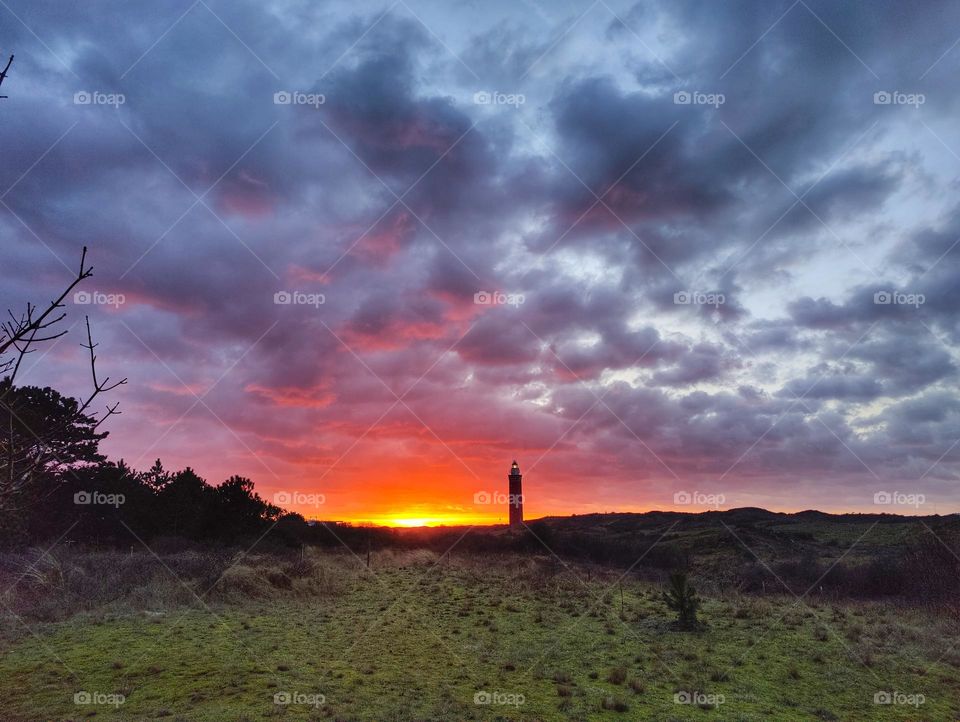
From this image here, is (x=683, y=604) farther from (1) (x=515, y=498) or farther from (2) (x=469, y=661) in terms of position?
(1) (x=515, y=498)

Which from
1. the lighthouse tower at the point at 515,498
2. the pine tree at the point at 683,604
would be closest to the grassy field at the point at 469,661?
the pine tree at the point at 683,604

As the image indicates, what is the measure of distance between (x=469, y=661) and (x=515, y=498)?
156 ft

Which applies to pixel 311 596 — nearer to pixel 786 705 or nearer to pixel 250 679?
pixel 250 679

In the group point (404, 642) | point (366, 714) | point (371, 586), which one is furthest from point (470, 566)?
point (366, 714)

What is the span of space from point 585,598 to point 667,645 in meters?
8.86

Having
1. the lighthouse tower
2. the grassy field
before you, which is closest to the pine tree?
the grassy field

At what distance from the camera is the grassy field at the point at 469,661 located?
13.0 meters

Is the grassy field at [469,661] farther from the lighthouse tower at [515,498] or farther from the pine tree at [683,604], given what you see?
the lighthouse tower at [515,498]

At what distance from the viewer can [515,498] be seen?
63469 mm

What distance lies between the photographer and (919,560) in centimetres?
3094

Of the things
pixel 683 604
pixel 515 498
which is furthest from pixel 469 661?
pixel 515 498

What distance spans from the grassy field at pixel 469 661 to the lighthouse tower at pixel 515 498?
3624 centimetres

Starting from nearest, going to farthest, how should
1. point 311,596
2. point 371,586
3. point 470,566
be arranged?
point 311,596 < point 371,586 < point 470,566

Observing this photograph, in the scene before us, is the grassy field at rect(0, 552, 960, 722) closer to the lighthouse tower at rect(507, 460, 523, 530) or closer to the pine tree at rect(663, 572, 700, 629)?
the pine tree at rect(663, 572, 700, 629)
